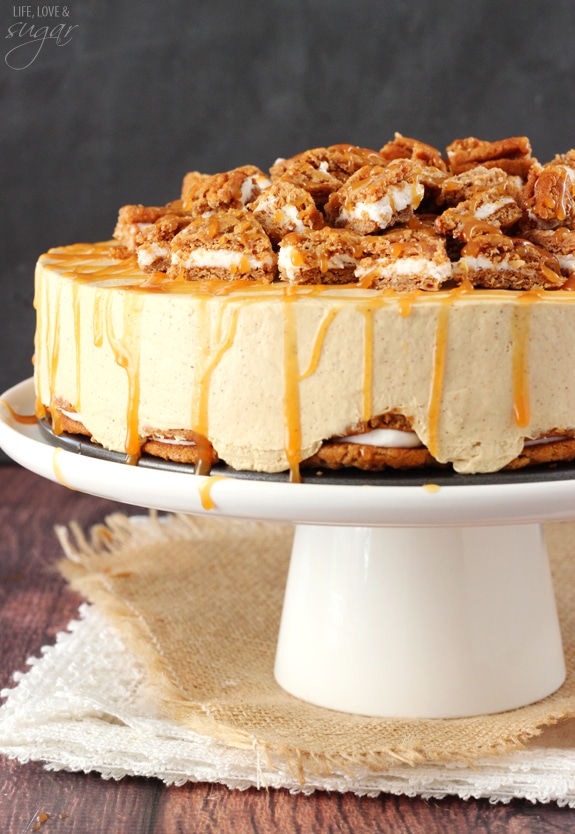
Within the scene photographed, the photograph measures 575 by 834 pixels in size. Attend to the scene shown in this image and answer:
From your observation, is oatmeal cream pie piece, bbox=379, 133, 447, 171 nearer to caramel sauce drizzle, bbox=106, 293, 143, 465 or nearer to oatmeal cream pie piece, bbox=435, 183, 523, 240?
oatmeal cream pie piece, bbox=435, 183, 523, 240

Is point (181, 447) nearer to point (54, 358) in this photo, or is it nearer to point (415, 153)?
point (54, 358)

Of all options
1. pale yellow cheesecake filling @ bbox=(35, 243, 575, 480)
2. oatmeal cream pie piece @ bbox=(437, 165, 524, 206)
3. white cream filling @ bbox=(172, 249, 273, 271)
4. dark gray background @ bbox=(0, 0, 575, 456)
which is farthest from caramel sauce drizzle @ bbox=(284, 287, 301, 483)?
dark gray background @ bbox=(0, 0, 575, 456)

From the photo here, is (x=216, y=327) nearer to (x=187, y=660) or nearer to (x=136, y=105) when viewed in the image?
(x=187, y=660)

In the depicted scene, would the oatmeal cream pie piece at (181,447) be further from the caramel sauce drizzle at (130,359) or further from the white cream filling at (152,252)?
the white cream filling at (152,252)

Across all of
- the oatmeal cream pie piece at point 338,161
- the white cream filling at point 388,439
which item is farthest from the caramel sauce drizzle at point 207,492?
the oatmeal cream pie piece at point 338,161

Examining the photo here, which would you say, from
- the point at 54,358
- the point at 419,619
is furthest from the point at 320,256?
the point at 419,619
